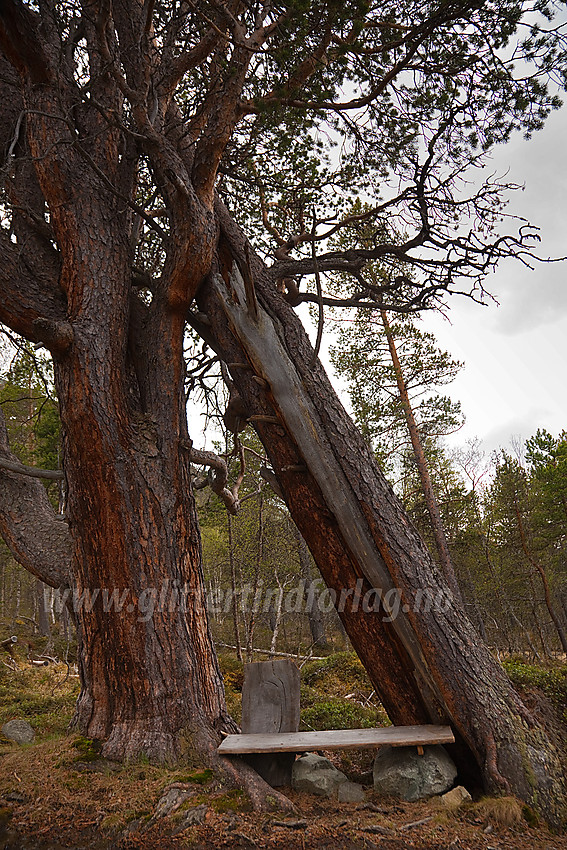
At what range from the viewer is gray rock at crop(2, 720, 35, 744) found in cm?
462

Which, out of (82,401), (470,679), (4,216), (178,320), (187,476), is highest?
(4,216)

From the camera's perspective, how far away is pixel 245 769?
11.4 feet

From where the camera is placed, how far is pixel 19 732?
472 centimetres

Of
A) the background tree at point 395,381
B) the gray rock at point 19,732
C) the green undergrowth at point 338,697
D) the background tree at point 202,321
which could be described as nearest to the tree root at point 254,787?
the background tree at point 202,321

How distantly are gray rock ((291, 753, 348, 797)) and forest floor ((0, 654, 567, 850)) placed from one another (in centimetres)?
7

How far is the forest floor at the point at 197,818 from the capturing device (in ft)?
8.82

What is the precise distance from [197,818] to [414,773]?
1.41 m

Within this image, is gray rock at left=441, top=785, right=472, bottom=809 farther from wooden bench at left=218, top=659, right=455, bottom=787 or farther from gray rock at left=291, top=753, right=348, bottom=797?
gray rock at left=291, top=753, right=348, bottom=797

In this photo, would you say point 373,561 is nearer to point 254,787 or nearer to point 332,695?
point 254,787

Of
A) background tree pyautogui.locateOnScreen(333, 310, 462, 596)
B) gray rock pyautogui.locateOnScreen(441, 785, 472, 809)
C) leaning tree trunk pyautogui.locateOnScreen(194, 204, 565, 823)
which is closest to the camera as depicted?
gray rock pyautogui.locateOnScreen(441, 785, 472, 809)

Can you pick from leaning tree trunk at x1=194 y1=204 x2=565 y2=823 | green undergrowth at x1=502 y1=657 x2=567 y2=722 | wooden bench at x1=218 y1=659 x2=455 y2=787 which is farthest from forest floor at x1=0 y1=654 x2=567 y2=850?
green undergrowth at x1=502 y1=657 x2=567 y2=722

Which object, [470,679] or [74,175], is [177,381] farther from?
[470,679]

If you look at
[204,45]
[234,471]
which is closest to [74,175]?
[204,45]

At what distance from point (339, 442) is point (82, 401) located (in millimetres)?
1985
